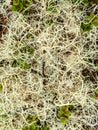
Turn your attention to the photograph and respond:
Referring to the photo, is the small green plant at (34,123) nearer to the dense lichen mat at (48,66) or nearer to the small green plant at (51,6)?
the dense lichen mat at (48,66)

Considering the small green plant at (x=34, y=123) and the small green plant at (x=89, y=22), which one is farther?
the small green plant at (x=34, y=123)

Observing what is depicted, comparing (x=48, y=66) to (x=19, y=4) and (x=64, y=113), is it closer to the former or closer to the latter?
(x=64, y=113)

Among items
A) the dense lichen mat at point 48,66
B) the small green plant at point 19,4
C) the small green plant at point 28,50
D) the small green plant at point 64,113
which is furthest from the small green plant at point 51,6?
the small green plant at point 64,113

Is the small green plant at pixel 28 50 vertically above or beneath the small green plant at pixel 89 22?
beneath

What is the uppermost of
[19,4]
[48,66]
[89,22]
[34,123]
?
[19,4]

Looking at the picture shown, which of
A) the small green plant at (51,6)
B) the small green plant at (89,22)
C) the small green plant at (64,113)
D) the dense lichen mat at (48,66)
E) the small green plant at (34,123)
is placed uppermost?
the small green plant at (51,6)

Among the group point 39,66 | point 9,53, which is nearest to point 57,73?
point 39,66

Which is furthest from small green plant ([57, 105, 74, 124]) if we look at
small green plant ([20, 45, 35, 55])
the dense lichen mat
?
small green plant ([20, 45, 35, 55])

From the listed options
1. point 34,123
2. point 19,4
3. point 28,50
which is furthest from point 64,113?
point 19,4

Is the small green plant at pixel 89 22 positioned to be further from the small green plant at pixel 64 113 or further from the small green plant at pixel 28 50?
the small green plant at pixel 64 113
